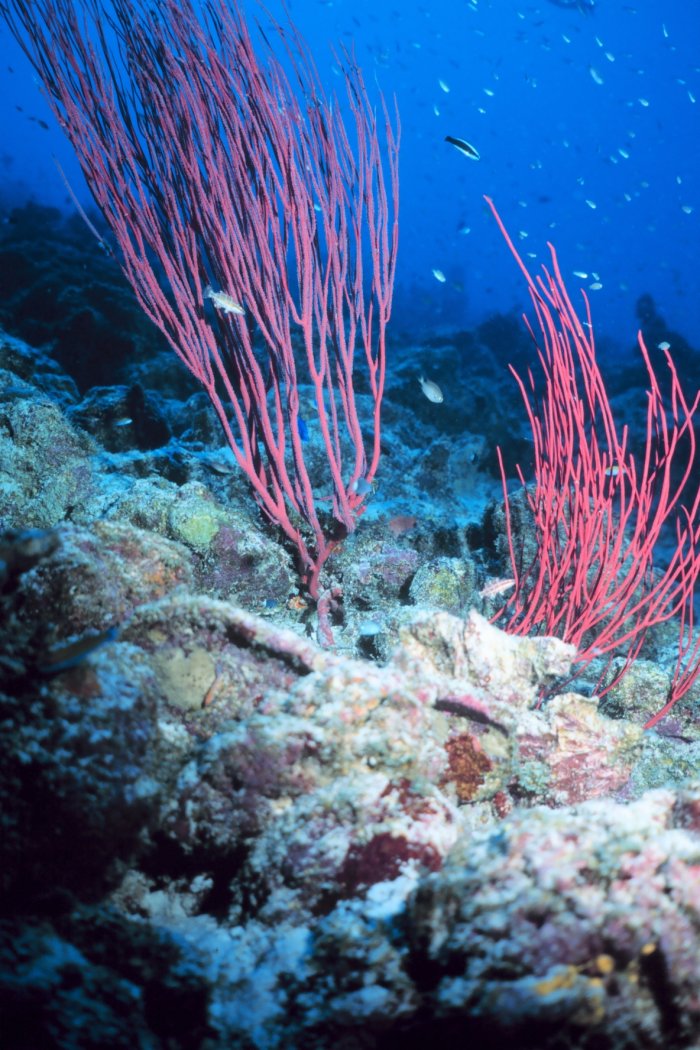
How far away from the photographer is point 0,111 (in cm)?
8319

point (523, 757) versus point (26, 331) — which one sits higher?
point (26, 331)

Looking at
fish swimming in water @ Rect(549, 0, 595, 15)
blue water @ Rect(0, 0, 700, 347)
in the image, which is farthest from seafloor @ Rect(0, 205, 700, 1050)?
blue water @ Rect(0, 0, 700, 347)

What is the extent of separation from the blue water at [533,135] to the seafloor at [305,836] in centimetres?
6801

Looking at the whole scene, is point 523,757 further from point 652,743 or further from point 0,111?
point 0,111

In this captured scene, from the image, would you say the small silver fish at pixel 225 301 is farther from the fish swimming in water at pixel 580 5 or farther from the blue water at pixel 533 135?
the blue water at pixel 533 135

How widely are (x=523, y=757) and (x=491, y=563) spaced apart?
266 centimetres

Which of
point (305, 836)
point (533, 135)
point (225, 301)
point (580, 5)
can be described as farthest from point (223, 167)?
point (533, 135)

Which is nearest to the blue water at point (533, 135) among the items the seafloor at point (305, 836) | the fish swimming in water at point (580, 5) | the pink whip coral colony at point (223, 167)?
the fish swimming in water at point (580, 5)

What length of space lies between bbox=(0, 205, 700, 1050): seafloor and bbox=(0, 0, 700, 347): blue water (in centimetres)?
6801

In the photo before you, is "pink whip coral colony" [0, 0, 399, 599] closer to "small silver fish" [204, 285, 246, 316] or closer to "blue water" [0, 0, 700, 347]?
"small silver fish" [204, 285, 246, 316]

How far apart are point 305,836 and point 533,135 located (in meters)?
109

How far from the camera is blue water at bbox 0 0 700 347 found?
6800 cm

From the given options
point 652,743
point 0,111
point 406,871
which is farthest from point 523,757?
point 0,111

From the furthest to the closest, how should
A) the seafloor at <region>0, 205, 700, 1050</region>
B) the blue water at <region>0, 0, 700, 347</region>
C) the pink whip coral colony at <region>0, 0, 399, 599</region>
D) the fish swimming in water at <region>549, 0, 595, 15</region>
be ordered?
1. the blue water at <region>0, 0, 700, 347</region>
2. the fish swimming in water at <region>549, 0, 595, 15</region>
3. the pink whip coral colony at <region>0, 0, 399, 599</region>
4. the seafloor at <region>0, 205, 700, 1050</region>
